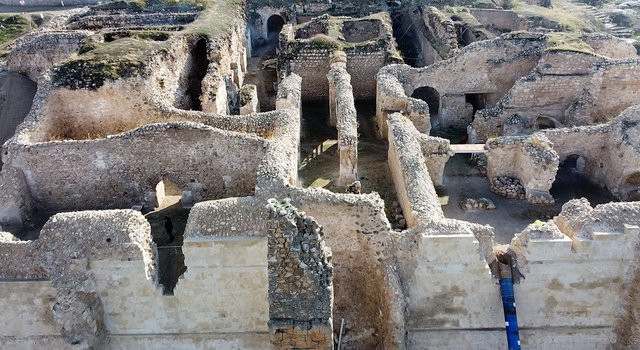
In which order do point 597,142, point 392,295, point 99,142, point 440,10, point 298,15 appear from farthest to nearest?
point 298,15 < point 440,10 < point 597,142 < point 99,142 < point 392,295

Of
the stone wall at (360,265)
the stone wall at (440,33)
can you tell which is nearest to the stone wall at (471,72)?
the stone wall at (440,33)

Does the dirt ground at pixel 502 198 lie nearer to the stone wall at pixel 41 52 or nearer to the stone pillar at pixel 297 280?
the stone pillar at pixel 297 280

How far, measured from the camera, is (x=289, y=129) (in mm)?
13297

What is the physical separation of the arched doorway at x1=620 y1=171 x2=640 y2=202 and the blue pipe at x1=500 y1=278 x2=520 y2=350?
22.4 feet

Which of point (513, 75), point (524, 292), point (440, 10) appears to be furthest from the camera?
point (440, 10)

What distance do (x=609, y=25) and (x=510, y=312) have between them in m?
32.3

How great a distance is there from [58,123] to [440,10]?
19.5 metres

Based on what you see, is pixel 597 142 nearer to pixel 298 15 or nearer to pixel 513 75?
pixel 513 75

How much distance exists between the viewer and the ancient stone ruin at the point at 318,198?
961cm

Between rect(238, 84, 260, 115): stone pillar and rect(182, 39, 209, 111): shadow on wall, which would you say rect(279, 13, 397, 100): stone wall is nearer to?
rect(238, 84, 260, 115): stone pillar

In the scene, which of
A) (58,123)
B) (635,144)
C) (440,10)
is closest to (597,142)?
(635,144)

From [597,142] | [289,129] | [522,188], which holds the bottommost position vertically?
[522,188]

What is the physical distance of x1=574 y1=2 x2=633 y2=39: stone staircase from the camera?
106 ft

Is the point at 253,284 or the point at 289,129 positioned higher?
the point at 289,129
